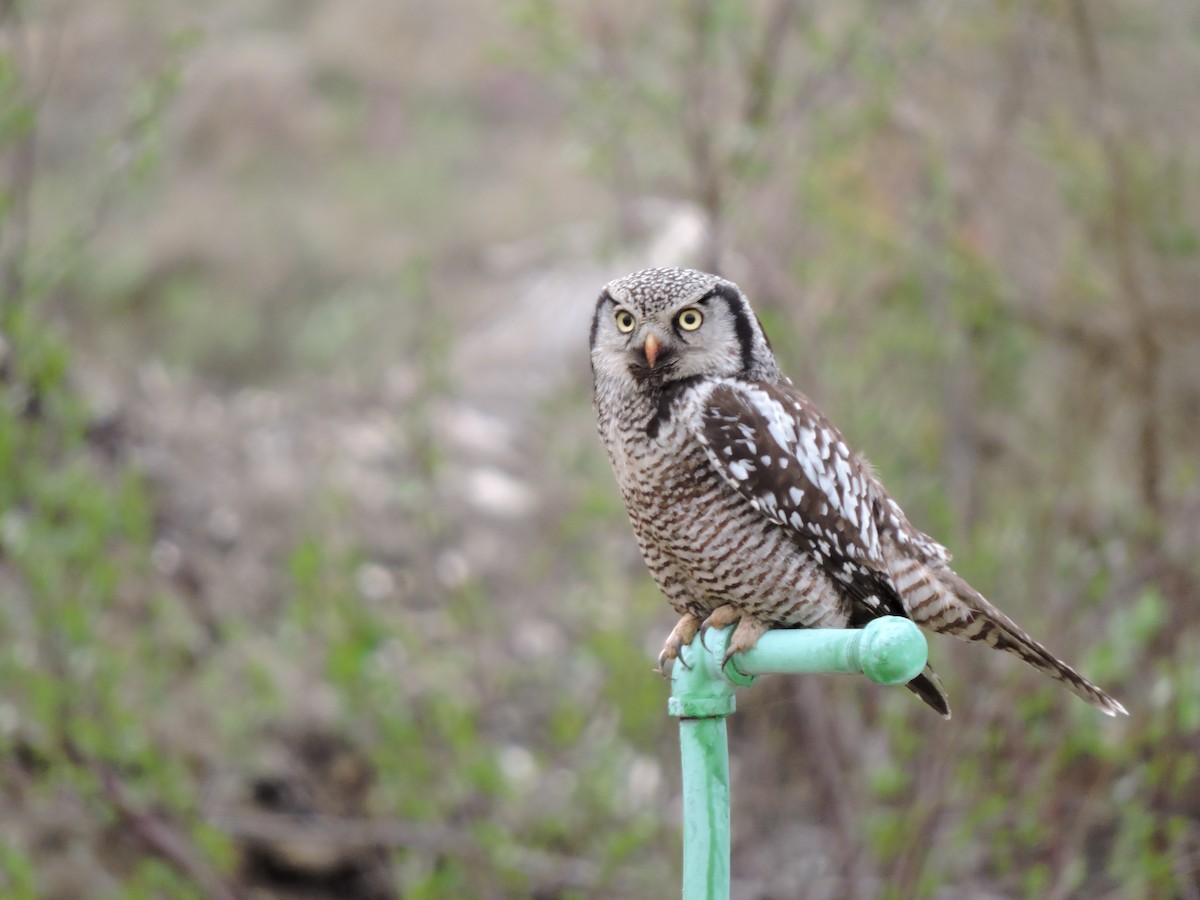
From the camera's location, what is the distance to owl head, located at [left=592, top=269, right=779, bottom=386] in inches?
92.4

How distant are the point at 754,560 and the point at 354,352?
23.7ft

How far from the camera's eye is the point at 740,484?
245 centimetres

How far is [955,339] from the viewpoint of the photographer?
5836 millimetres

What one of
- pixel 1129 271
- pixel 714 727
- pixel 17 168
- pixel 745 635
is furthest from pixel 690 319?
pixel 1129 271

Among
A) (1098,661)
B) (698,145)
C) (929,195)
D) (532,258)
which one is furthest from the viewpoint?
(532,258)

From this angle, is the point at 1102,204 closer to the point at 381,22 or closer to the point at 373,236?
the point at 373,236

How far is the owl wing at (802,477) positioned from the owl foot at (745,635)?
18 centimetres

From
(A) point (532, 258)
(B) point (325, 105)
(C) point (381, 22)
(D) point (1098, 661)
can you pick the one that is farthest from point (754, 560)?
(C) point (381, 22)

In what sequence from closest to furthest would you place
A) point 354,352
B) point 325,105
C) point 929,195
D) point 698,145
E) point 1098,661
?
point 1098,661 < point 698,145 < point 929,195 < point 354,352 < point 325,105

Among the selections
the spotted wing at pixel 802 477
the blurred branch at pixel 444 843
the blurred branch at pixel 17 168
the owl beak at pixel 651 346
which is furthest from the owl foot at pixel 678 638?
the blurred branch at pixel 17 168

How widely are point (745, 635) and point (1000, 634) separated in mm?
A: 486

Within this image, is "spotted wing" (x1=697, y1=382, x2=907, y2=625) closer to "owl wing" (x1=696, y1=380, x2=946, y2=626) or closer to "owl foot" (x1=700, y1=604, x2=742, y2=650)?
"owl wing" (x1=696, y1=380, x2=946, y2=626)

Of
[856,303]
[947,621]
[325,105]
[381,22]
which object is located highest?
[381,22]

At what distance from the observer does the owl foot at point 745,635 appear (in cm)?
222
